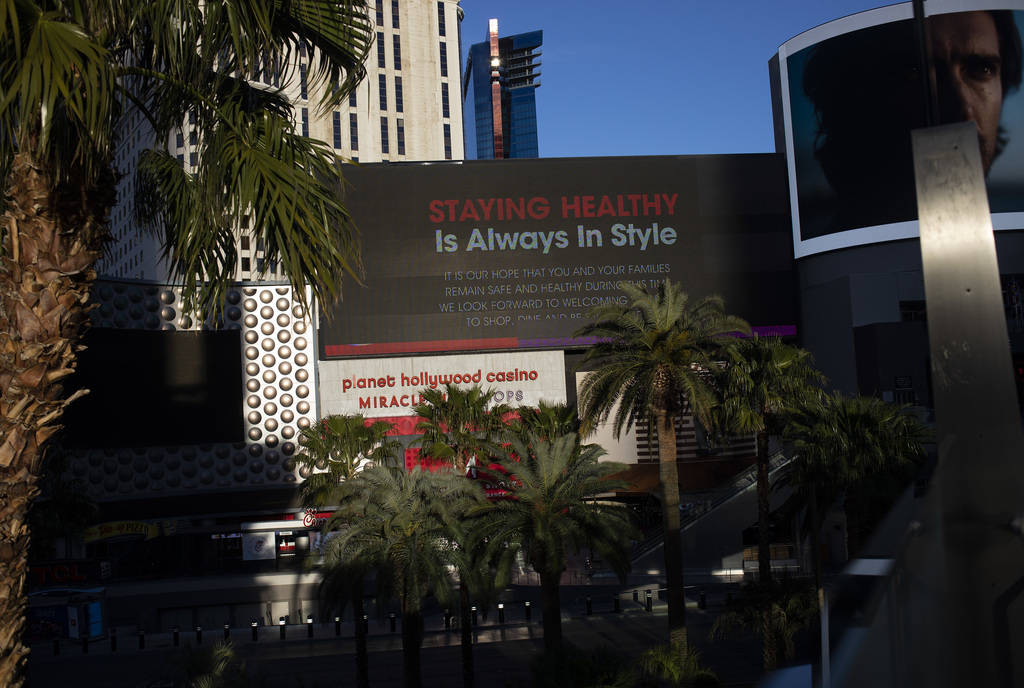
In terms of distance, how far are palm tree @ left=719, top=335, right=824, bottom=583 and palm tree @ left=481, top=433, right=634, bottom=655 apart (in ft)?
19.8

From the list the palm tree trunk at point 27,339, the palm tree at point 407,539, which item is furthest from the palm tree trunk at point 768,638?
the palm tree trunk at point 27,339

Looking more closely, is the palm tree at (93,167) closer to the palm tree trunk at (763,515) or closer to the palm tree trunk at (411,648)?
the palm tree trunk at (411,648)

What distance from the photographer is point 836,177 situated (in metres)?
58.4

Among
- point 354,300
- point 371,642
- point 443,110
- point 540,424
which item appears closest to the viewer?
point 371,642

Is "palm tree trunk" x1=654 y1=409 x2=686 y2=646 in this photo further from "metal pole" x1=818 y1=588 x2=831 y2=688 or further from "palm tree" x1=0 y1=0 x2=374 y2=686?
"metal pole" x1=818 y1=588 x2=831 y2=688

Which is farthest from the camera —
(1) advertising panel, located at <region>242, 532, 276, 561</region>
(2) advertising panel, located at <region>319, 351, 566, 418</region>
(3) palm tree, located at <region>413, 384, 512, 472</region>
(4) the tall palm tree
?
(2) advertising panel, located at <region>319, 351, 566, 418</region>

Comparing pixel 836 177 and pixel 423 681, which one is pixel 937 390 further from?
pixel 836 177

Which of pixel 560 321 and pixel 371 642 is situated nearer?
pixel 371 642

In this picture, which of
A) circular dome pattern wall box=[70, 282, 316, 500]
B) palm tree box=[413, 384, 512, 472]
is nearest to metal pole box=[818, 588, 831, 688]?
palm tree box=[413, 384, 512, 472]

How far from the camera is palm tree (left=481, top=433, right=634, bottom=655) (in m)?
26.0

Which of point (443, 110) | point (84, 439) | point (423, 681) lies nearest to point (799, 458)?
point (423, 681)

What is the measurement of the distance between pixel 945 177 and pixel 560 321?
55.4 m

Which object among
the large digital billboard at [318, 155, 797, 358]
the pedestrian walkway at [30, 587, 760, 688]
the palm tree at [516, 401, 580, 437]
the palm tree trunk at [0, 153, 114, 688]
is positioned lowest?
the pedestrian walkway at [30, 587, 760, 688]

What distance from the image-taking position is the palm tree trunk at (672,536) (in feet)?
87.8
